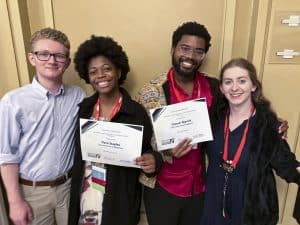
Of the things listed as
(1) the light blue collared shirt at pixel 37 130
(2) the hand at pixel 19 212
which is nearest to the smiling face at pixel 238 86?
(1) the light blue collared shirt at pixel 37 130

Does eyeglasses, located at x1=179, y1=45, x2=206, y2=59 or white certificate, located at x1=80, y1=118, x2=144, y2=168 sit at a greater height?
eyeglasses, located at x1=179, y1=45, x2=206, y2=59

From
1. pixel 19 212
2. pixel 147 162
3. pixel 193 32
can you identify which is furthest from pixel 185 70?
pixel 19 212

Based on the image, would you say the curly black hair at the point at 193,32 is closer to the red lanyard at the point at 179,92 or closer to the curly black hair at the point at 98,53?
the red lanyard at the point at 179,92

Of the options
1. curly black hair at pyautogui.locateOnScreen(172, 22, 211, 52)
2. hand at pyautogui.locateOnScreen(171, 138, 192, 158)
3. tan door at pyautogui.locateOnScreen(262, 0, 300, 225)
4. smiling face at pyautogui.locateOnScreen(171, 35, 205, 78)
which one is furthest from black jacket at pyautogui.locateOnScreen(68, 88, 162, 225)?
tan door at pyautogui.locateOnScreen(262, 0, 300, 225)

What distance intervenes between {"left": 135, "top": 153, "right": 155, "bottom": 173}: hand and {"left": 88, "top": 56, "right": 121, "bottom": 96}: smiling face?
42 cm

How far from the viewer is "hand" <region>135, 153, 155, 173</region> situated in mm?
1507

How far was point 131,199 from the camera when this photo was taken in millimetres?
1637

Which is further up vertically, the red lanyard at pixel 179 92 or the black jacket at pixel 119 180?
the red lanyard at pixel 179 92

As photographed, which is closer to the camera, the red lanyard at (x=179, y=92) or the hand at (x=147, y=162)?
the hand at (x=147, y=162)

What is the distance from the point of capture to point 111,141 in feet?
4.84

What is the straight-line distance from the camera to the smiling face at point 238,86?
57.1 inches

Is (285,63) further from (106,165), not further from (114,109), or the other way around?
(106,165)

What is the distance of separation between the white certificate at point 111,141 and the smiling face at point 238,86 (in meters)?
0.52

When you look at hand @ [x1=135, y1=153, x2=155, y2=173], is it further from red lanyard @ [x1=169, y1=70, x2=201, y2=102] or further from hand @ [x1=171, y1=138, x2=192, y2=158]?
red lanyard @ [x1=169, y1=70, x2=201, y2=102]
